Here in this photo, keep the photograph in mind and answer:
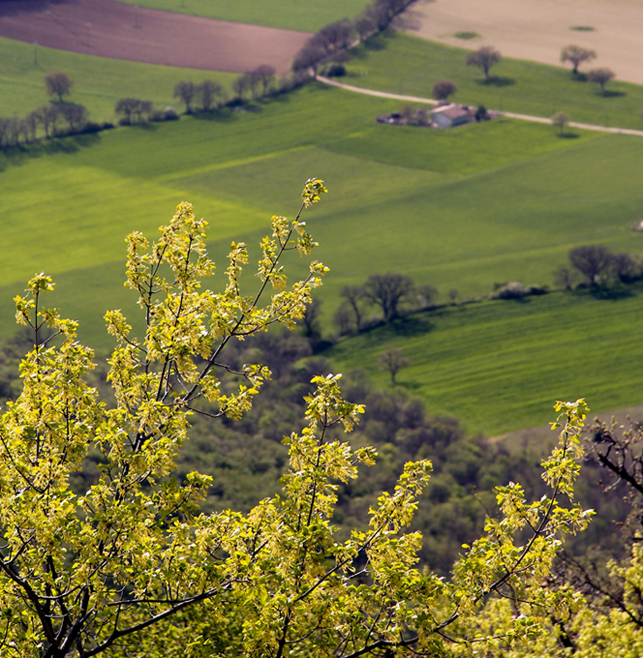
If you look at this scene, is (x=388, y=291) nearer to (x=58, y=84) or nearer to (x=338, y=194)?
(x=338, y=194)

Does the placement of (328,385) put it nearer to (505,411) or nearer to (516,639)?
(516,639)

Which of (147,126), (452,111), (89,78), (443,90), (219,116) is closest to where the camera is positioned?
(147,126)

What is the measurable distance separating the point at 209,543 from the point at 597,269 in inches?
3635

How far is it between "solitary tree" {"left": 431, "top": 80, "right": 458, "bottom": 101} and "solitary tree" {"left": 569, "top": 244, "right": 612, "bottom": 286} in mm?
63339

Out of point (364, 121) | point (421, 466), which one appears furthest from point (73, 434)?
point (364, 121)

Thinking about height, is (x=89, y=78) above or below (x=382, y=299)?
above

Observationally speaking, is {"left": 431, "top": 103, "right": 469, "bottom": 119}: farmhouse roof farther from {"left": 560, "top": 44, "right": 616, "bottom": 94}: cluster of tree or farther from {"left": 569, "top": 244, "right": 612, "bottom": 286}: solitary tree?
{"left": 569, "top": 244, "right": 612, "bottom": 286}: solitary tree

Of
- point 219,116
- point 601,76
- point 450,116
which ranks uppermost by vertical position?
point 601,76

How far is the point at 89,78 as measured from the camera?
160 m

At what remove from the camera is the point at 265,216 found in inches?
4587

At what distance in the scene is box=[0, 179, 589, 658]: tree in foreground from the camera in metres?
13.2

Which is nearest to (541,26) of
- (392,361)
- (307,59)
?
(307,59)

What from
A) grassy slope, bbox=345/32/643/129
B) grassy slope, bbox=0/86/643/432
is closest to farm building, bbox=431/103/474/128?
grassy slope, bbox=0/86/643/432

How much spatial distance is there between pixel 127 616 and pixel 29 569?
302cm
